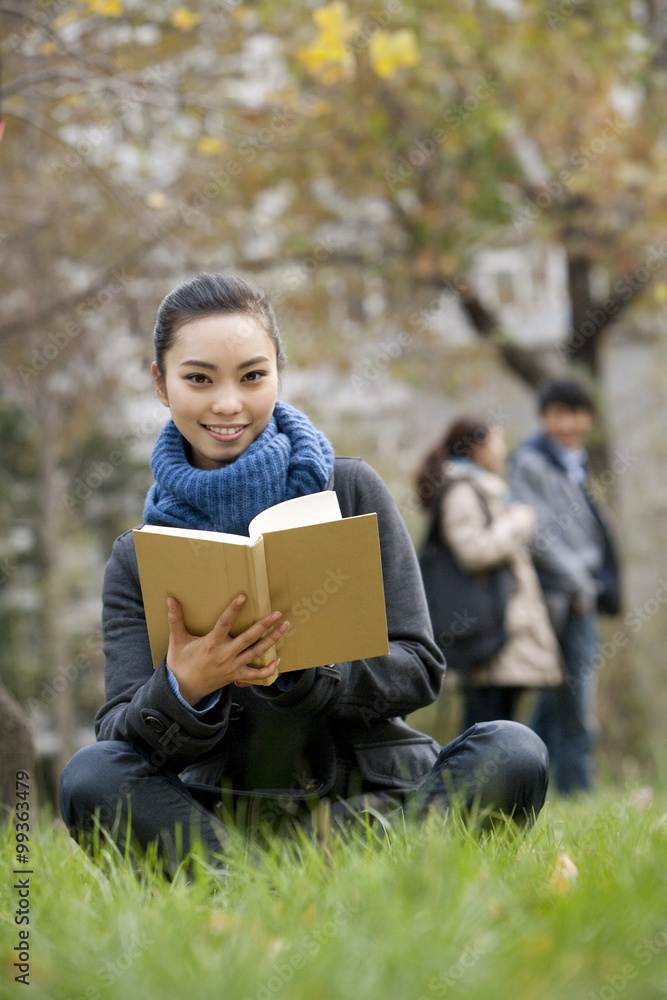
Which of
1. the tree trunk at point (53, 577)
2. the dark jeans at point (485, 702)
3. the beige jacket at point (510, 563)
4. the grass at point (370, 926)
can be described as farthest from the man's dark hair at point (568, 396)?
the tree trunk at point (53, 577)

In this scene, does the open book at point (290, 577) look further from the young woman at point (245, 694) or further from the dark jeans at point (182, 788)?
the dark jeans at point (182, 788)

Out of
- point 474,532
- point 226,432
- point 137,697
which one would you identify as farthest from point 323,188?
point 137,697

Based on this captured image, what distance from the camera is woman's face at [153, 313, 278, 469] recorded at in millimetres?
2217

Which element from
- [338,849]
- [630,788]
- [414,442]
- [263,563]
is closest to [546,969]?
[338,849]

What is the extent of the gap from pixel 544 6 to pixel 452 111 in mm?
884

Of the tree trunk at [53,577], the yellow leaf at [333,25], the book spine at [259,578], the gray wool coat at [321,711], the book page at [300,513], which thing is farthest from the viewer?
the tree trunk at [53,577]

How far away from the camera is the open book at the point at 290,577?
1.84 m

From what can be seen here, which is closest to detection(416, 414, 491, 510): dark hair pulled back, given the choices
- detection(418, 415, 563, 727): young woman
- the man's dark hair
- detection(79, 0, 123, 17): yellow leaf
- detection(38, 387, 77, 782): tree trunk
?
detection(418, 415, 563, 727): young woman

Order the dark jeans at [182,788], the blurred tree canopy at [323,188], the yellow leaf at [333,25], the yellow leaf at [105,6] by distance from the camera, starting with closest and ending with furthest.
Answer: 1. the dark jeans at [182,788]
2. the yellow leaf at [105,6]
3. the yellow leaf at [333,25]
4. the blurred tree canopy at [323,188]

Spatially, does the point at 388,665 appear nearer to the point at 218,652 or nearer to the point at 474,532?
the point at 218,652

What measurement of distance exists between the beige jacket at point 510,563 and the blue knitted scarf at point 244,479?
2392 millimetres

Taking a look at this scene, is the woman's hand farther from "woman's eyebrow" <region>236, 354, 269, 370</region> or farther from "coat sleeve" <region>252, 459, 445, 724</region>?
"woman's eyebrow" <region>236, 354, 269, 370</region>

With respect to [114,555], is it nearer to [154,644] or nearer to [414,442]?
[154,644]

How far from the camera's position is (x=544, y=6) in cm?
687
